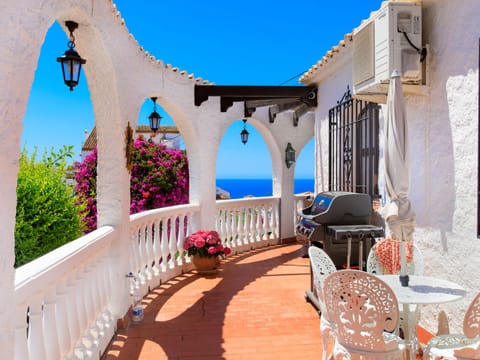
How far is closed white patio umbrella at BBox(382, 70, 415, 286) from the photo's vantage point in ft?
8.95

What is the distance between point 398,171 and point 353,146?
3246 millimetres

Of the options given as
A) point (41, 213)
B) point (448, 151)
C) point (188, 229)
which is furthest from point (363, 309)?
point (188, 229)

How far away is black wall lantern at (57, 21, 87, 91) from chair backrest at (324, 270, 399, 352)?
2.63 m

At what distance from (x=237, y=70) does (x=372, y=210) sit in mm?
18706

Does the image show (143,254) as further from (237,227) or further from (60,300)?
(237,227)

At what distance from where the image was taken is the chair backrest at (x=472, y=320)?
2.17 meters

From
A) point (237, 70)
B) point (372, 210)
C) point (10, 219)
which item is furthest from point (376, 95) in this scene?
point (237, 70)

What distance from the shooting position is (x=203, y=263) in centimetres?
631

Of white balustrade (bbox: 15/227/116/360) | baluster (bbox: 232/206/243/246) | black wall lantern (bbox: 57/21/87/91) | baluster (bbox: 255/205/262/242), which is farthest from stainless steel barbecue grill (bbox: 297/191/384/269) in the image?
baluster (bbox: 255/205/262/242)

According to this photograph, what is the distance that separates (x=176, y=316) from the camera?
448 centimetres

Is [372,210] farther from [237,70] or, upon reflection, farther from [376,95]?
[237,70]

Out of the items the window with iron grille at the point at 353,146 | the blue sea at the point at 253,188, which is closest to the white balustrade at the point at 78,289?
the window with iron grille at the point at 353,146

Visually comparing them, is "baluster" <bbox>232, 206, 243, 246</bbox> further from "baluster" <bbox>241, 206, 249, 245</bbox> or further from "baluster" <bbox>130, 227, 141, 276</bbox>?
"baluster" <bbox>130, 227, 141, 276</bbox>

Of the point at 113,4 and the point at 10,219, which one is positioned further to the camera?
the point at 113,4
